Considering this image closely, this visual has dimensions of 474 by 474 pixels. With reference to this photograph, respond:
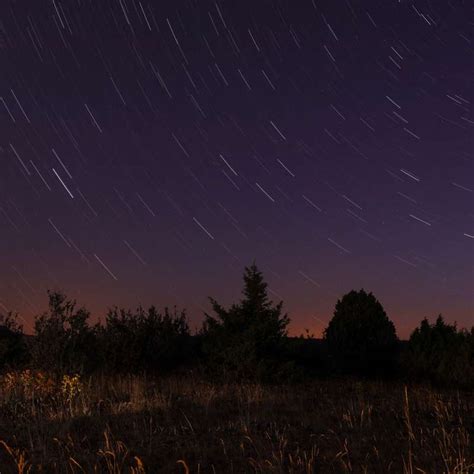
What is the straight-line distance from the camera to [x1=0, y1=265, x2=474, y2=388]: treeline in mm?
16281

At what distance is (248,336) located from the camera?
17312 mm

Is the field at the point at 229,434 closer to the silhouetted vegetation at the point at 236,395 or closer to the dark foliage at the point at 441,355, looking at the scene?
the silhouetted vegetation at the point at 236,395

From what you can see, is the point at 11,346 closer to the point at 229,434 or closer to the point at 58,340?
the point at 58,340

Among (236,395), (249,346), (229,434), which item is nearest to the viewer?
(229,434)

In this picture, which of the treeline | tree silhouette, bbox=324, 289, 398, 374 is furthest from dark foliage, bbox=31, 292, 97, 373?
tree silhouette, bbox=324, 289, 398, 374

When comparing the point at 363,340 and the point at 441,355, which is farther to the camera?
the point at 363,340

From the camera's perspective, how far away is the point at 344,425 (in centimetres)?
883

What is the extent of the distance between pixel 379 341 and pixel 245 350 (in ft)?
17.3

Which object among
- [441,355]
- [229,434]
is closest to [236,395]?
[229,434]

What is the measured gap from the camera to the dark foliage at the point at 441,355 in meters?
17.1

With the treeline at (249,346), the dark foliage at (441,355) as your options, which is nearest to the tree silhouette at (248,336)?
the treeline at (249,346)

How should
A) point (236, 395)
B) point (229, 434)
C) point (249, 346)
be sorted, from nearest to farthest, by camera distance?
point (229, 434) < point (236, 395) < point (249, 346)

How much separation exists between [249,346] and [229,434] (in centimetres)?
865

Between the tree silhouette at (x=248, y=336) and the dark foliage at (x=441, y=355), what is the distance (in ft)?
13.3
